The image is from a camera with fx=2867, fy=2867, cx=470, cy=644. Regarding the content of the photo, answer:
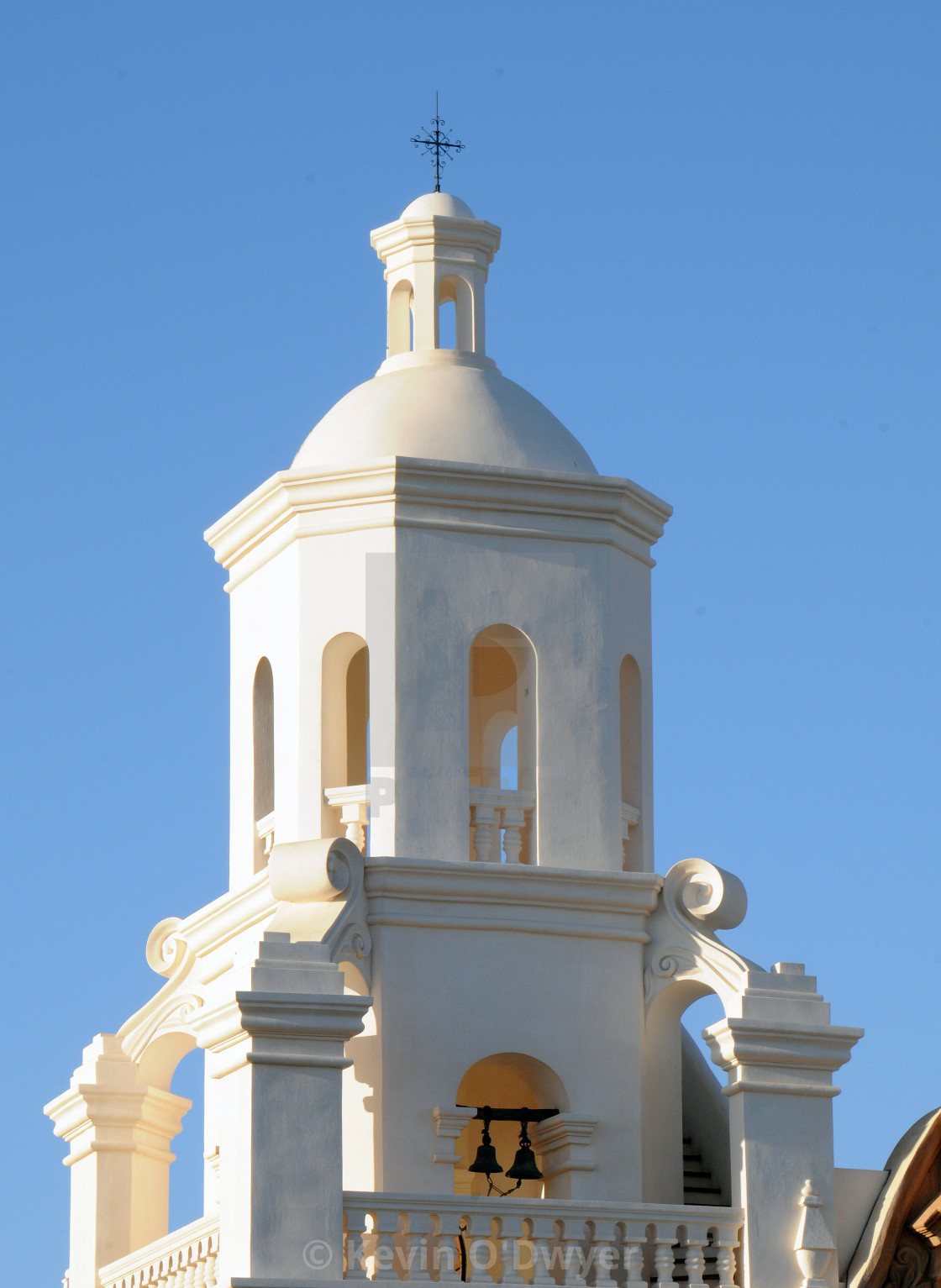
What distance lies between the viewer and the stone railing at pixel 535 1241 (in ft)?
71.2

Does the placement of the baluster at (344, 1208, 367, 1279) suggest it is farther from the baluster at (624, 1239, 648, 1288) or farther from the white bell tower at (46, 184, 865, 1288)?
the baluster at (624, 1239, 648, 1288)

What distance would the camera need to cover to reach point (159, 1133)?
27.0 m

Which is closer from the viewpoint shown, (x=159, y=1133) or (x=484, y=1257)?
(x=484, y=1257)

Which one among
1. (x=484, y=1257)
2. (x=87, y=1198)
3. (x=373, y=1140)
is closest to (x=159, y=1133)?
(x=87, y=1198)

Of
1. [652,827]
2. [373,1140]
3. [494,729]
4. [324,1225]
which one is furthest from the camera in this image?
[494,729]

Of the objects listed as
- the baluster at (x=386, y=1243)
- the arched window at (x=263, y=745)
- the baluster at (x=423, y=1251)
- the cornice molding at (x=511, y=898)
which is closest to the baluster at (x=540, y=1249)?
the baluster at (x=423, y=1251)

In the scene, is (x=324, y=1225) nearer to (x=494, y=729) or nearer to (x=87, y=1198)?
(x=87, y=1198)

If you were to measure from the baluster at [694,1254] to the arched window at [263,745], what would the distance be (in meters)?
5.41

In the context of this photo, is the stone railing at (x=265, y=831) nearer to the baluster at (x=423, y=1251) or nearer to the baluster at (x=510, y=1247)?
the baluster at (x=423, y=1251)

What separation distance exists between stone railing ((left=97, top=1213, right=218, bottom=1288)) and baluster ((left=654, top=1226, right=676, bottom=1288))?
11.3 ft

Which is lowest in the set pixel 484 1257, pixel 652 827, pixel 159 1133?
pixel 484 1257

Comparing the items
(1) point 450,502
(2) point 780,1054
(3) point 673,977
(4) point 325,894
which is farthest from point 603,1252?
(1) point 450,502

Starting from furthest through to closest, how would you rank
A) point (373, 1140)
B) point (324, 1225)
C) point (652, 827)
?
point (652, 827)
point (373, 1140)
point (324, 1225)

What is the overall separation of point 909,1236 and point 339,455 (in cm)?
836
